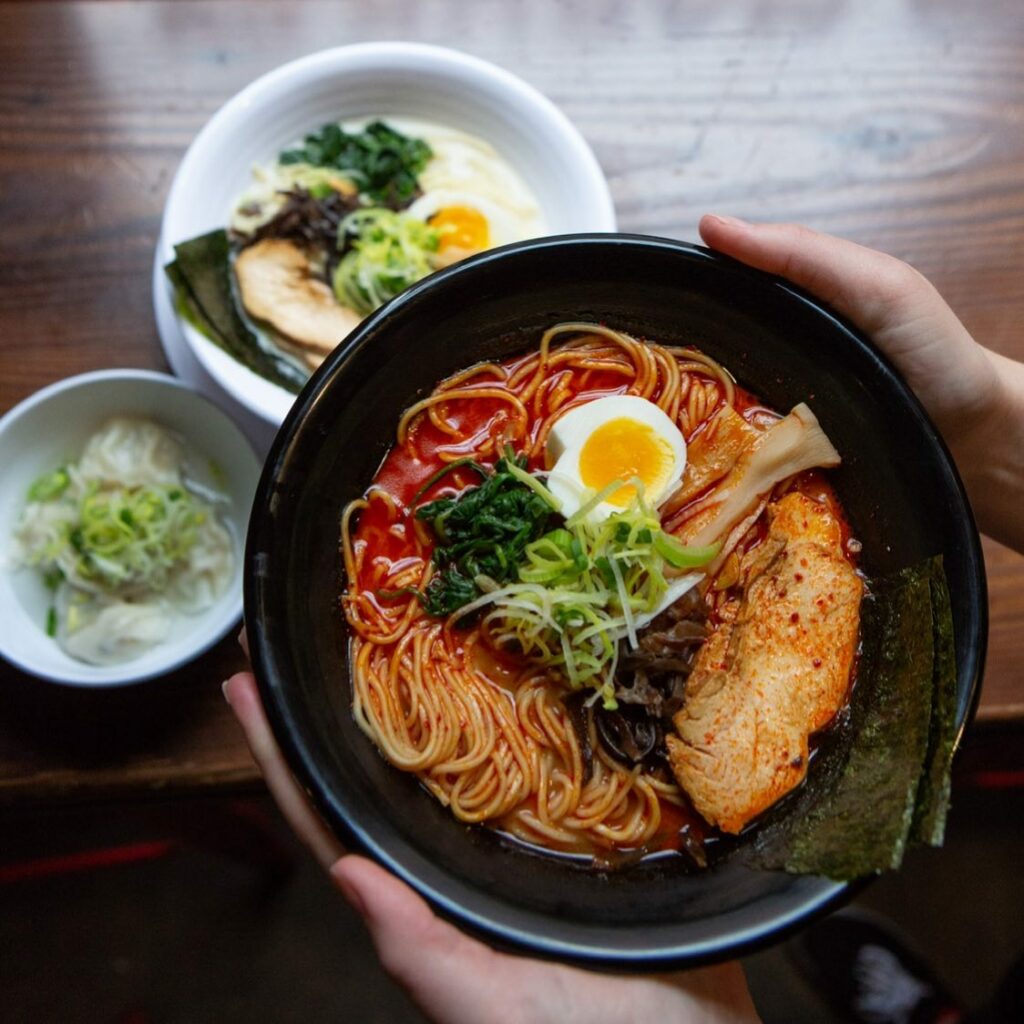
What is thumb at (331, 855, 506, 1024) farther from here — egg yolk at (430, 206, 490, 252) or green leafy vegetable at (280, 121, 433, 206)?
green leafy vegetable at (280, 121, 433, 206)

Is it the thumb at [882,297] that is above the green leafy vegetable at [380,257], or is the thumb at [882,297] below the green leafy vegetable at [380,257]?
above

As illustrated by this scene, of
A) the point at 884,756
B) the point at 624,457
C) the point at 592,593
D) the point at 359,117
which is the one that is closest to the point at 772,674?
the point at 884,756

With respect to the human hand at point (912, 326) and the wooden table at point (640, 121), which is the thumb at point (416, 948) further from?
the wooden table at point (640, 121)

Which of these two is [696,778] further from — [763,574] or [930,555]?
[930,555]

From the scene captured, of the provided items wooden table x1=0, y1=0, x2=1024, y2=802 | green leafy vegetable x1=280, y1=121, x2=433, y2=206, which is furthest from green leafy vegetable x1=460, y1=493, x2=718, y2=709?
green leafy vegetable x1=280, y1=121, x2=433, y2=206

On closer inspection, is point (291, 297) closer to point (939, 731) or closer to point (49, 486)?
point (49, 486)

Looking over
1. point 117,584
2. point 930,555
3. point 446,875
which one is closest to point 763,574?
point 930,555

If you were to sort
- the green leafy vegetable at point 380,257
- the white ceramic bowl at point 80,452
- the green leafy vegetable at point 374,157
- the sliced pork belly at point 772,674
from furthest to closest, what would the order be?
1. the green leafy vegetable at point 374,157
2. the green leafy vegetable at point 380,257
3. the white ceramic bowl at point 80,452
4. the sliced pork belly at point 772,674

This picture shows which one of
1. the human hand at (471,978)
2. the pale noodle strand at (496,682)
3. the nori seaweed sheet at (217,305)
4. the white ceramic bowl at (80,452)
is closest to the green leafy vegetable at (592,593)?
the pale noodle strand at (496,682)
